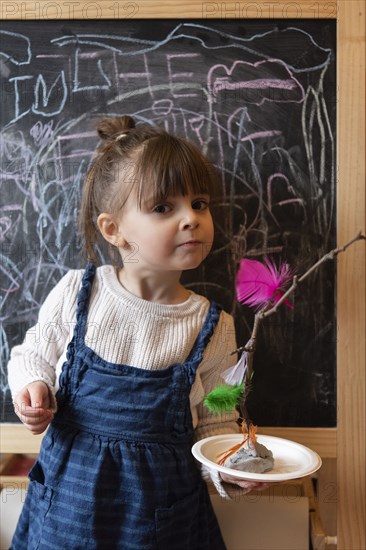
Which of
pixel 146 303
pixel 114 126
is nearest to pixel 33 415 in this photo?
pixel 146 303

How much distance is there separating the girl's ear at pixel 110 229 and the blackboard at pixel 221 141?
0.41ft

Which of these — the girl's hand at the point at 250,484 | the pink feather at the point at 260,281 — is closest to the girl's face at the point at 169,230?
the pink feather at the point at 260,281

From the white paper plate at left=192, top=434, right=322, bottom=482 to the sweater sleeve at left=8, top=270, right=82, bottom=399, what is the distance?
11.2 inches

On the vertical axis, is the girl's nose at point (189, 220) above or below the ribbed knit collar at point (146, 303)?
above

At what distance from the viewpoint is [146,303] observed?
3.49 feet

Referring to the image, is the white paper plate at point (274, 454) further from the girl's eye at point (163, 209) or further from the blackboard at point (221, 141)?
the girl's eye at point (163, 209)

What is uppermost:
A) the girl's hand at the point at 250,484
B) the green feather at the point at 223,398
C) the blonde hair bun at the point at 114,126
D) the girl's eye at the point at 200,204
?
the blonde hair bun at the point at 114,126

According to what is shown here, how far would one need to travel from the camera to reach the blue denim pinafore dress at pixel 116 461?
39.3 inches

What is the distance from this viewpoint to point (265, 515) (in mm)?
1139

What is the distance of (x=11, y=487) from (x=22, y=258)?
448mm

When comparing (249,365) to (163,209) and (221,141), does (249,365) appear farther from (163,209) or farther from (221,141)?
(221,141)

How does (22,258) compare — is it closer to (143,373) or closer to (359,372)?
(143,373)

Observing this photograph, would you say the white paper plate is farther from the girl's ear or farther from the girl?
the girl's ear

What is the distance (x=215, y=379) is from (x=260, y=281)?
197 millimetres
